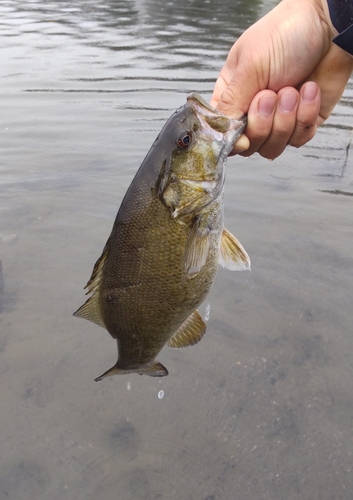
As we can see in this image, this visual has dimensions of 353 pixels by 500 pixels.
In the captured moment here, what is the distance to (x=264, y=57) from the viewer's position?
260 centimetres

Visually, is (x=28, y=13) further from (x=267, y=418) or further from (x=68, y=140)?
(x=267, y=418)

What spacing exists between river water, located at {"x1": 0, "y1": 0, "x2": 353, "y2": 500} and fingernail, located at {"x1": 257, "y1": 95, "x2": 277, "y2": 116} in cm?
261

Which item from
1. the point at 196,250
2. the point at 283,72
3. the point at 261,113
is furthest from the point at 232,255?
the point at 283,72

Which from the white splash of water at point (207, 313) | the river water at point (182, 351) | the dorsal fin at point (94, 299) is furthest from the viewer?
the white splash of water at point (207, 313)

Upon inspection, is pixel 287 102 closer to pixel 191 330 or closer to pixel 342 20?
pixel 342 20

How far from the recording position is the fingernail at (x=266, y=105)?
2.56 meters

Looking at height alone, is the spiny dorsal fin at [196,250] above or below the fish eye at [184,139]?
below

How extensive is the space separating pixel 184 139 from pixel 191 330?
1.03 meters

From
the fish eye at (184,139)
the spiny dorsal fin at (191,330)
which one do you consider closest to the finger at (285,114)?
the fish eye at (184,139)

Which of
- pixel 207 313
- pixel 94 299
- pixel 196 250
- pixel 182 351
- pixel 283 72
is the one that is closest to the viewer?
pixel 196 250

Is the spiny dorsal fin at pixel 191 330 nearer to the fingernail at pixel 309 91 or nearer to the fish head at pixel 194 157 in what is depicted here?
the fish head at pixel 194 157

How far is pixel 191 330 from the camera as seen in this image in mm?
2742

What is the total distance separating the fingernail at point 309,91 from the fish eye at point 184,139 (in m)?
0.68

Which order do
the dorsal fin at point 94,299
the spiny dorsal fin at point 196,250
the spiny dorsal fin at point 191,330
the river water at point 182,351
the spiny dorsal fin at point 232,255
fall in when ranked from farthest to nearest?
the river water at point 182,351 → the spiny dorsal fin at point 191,330 → the spiny dorsal fin at point 232,255 → the dorsal fin at point 94,299 → the spiny dorsal fin at point 196,250
